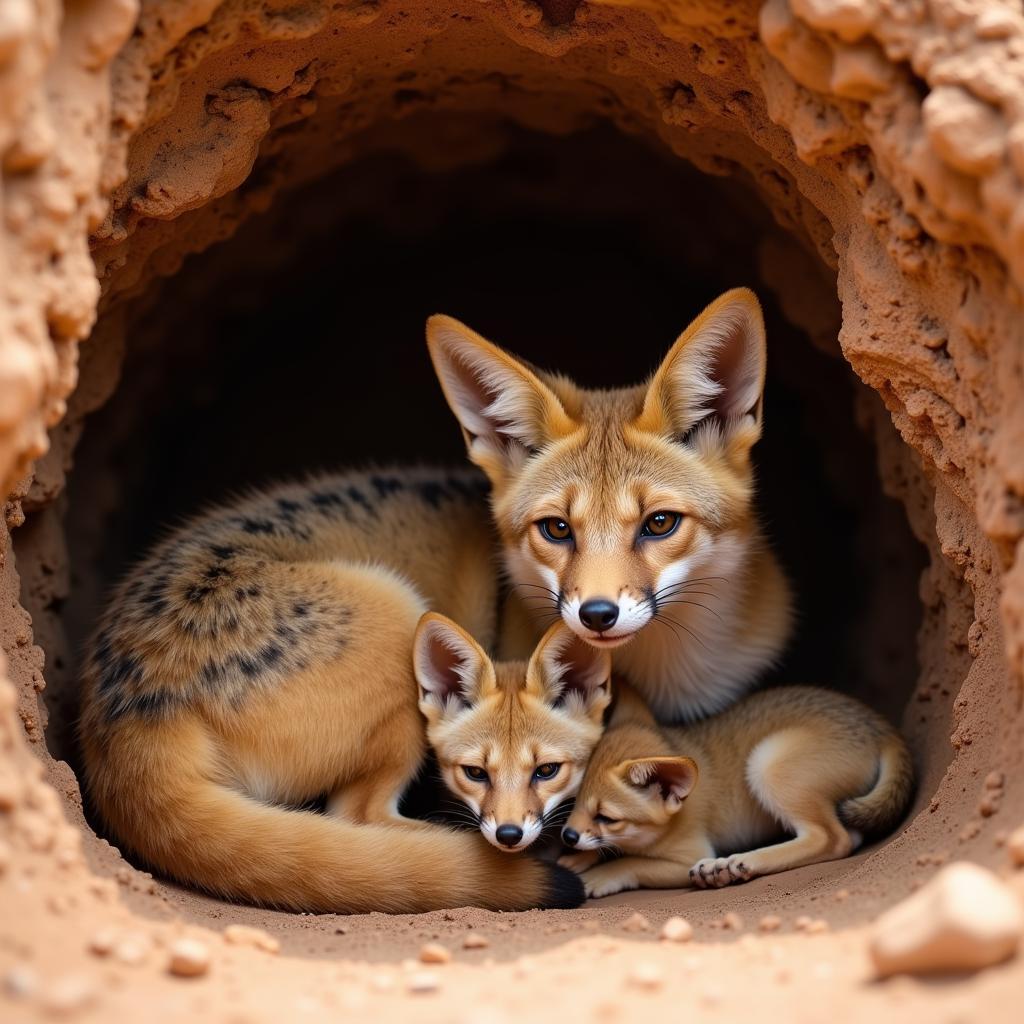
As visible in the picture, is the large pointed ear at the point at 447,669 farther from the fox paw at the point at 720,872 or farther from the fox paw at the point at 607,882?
the fox paw at the point at 720,872

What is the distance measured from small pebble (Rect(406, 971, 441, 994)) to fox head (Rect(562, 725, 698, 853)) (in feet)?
4.56

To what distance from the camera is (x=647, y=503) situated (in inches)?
146

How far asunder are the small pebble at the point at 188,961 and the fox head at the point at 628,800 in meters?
1.64

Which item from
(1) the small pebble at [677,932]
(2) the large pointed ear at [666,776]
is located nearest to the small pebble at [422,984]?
(1) the small pebble at [677,932]

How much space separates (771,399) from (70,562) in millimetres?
3703

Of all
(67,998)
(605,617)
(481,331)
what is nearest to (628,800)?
(605,617)

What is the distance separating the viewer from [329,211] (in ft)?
19.5

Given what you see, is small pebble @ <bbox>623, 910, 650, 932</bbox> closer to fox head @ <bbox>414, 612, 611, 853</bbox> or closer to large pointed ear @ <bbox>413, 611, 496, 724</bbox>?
fox head @ <bbox>414, 612, 611, 853</bbox>

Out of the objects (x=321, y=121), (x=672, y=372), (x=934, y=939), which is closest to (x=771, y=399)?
(x=672, y=372)

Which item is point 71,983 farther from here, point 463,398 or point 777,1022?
point 463,398

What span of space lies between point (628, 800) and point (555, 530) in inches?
36.1

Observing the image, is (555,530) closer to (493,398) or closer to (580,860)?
(493,398)

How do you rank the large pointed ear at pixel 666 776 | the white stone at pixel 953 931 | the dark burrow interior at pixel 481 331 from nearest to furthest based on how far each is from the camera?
1. the white stone at pixel 953 931
2. the large pointed ear at pixel 666 776
3. the dark burrow interior at pixel 481 331

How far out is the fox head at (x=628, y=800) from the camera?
3670 mm
